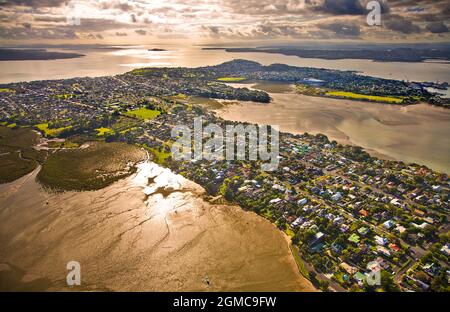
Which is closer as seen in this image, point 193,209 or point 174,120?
point 193,209

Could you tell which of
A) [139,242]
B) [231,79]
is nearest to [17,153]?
[139,242]

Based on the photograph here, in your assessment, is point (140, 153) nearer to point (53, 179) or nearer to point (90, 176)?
point (90, 176)

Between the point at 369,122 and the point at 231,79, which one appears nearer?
the point at 369,122

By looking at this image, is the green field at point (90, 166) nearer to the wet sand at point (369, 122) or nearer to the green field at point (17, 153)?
the green field at point (17, 153)

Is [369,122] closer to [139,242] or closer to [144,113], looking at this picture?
[144,113]

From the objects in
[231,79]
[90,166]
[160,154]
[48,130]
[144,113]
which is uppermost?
[231,79]
